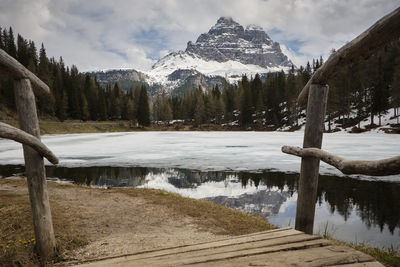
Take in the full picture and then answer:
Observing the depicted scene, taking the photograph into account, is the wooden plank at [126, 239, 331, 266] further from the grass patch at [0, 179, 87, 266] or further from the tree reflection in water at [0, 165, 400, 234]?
the tree reflection in water at [0, 165, 400, 234]

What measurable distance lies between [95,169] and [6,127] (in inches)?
574

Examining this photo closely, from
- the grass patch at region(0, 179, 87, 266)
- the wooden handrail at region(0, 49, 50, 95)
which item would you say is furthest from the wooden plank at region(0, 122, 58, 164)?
the grass patch at region(0, 179, 87, 266)

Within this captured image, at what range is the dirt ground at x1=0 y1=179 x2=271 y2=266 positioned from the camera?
4.88 meters

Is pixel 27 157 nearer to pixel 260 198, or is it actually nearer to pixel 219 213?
pixel 219 213

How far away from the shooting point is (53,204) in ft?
26.4

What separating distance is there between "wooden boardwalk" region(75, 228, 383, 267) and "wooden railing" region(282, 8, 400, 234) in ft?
2.78

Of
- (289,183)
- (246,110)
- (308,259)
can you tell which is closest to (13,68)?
(308,259)

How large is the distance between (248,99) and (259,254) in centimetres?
7719

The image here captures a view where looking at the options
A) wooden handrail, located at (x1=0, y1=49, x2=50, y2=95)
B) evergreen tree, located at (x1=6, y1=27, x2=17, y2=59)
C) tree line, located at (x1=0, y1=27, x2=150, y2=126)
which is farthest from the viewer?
evergreen tree, located at (x1=6, y1=27, x2=17, y2=59)

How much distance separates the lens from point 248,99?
77.2 m

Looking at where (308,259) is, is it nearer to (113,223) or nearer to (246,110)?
(113,223)

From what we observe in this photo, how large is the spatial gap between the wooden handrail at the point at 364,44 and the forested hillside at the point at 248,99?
46.6 metres

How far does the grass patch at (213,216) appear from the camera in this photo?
683 cm

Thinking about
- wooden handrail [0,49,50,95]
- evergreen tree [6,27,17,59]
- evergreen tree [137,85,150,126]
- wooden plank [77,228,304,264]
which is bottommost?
wooden plank [77,228,304,264]
